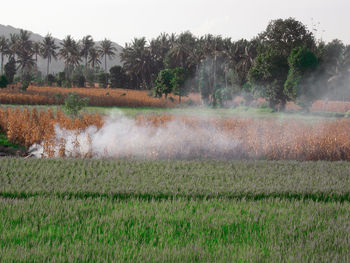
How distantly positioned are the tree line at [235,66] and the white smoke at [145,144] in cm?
2483

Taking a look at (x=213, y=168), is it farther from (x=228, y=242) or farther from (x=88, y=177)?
(x=228, y=242)

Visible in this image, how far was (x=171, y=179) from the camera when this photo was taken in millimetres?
8359

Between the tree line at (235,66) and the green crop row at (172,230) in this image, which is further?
the tree line at (235,66)

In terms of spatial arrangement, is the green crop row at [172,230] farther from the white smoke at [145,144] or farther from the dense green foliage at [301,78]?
the dense green foliage at [301,78]

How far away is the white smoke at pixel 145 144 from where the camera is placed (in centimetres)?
1191

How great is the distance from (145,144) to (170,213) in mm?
6227

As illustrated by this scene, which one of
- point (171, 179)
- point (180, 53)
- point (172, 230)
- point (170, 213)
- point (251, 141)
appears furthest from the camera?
point (180, 53)

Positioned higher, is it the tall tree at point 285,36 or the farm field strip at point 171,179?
the tall tree at point 285,36

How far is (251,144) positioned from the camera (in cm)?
1261

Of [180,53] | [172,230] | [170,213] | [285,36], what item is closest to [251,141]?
[170,213]

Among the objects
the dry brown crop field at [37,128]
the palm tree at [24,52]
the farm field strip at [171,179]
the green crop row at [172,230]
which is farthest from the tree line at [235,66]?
the green crop row at [172,230]

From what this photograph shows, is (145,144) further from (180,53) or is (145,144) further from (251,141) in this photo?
(180,53)

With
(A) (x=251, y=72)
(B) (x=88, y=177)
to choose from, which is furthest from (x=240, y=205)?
(A) (x=251, y=72)

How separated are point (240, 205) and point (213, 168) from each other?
3.01 meters
